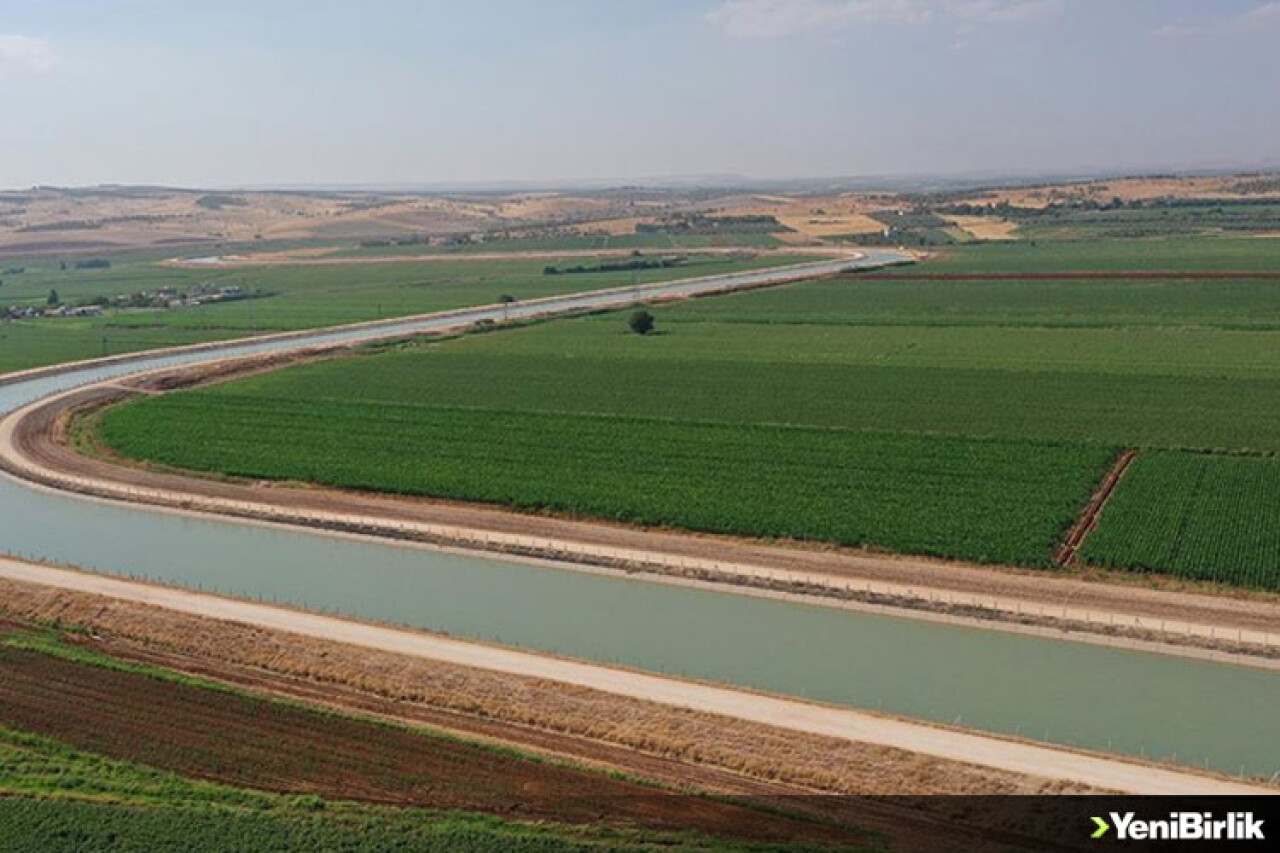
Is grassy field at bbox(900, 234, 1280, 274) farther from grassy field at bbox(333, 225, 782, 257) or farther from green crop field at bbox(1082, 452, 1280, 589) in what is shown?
green crop field at bbox(1082, 452, 1280, 589)

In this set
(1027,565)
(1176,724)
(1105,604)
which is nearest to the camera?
(1176,724)

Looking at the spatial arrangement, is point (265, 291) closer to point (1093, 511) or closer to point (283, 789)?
point (1093, 511)

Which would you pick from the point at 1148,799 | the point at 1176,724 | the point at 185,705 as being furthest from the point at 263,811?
the point at 1176,724

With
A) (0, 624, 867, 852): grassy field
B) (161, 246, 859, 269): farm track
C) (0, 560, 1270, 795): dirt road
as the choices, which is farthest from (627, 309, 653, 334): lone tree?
(161, 246, 859, 269): farm track

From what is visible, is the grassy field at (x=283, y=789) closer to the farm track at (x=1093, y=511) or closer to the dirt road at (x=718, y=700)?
the dirt road at (x=718, y=700)

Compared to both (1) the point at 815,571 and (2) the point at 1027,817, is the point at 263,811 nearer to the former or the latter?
(2) the point at 1027,817

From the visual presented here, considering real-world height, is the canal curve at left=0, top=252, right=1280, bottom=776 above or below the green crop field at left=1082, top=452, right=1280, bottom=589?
below
